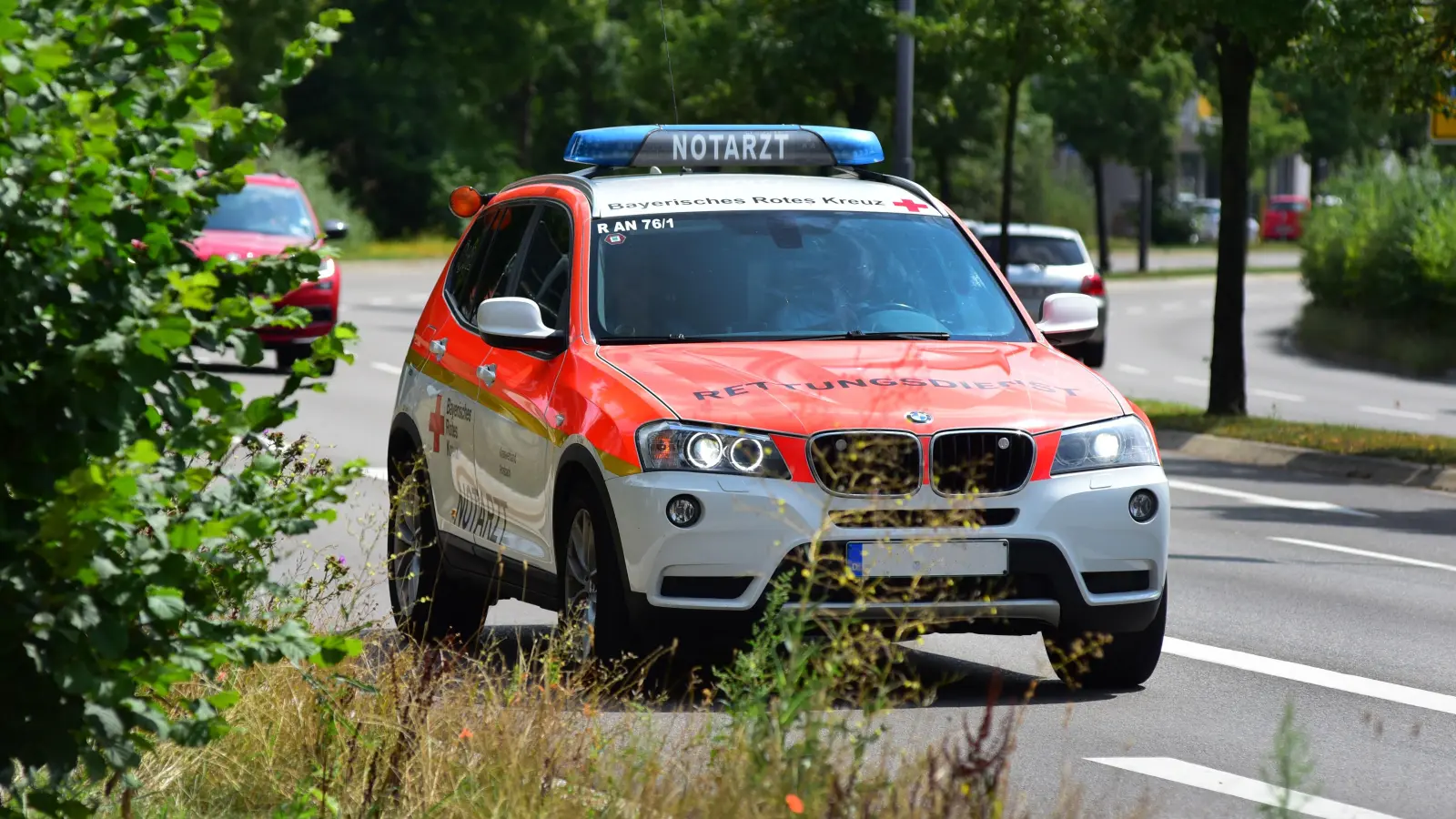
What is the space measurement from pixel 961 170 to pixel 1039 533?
204 feet

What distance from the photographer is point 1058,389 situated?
24.8 feet

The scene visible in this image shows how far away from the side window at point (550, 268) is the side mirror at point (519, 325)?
0.46ft

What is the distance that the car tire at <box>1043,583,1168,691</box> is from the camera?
772 centimetres

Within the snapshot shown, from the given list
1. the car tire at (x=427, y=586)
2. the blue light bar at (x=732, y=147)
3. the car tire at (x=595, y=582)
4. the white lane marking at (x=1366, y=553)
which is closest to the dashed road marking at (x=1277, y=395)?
the white lane marking at (x=1366, y=553)

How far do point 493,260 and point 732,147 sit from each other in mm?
1085

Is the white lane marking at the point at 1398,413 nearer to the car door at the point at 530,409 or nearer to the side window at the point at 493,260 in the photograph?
the side window at the point at 493,260

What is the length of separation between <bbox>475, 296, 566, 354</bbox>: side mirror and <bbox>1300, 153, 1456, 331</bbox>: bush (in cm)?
2647

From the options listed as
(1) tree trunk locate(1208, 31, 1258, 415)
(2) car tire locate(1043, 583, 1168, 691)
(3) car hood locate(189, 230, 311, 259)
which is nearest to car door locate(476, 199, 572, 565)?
(2) car tire locate(1043, 583, 1168, 691)

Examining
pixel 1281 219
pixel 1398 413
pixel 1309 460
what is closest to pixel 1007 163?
pixel 1398 413

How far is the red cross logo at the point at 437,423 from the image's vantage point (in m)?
8.90

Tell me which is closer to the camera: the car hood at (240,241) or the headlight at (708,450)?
the headlight at (708,450)

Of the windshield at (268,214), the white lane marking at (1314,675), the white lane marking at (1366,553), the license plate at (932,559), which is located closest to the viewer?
the license plate at (932,559)

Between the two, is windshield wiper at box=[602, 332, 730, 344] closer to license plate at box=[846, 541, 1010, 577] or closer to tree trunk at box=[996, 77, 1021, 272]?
license plate at box=[846, 541, 1010, 577]

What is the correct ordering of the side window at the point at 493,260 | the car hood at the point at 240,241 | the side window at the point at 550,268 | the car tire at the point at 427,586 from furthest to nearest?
the car hood at the point at 240,241, the side window at the point at 493,260, the car tire at the point at 427,586, the side window at the point at 550,268
